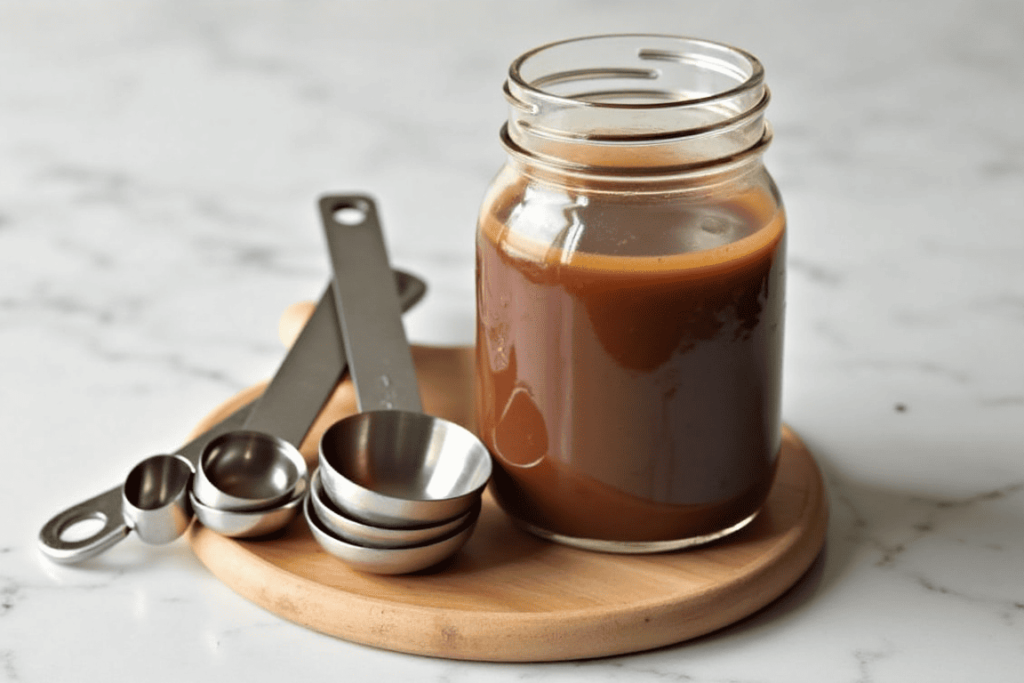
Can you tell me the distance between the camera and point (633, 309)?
0.98 metres

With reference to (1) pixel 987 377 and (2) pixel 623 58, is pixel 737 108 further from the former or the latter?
(1) pixel 987 377

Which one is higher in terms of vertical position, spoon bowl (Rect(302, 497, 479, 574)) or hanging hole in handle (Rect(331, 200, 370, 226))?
hanging hole in handle (Rect(331, 200, 370, 226))

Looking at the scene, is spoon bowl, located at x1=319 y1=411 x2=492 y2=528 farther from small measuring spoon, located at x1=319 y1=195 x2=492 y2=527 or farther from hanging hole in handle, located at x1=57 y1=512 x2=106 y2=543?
hanging hole in handle, located at x1=57 y1=512 x2=106 y2=543

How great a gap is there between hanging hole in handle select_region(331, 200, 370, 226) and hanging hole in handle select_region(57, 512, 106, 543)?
0.41 metres

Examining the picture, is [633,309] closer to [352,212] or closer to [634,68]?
[634,68]

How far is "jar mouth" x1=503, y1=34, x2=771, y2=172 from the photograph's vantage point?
98 cm

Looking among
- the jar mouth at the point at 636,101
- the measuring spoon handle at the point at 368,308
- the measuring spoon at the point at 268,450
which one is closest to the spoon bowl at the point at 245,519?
the measuring spoon at the point at 268,450

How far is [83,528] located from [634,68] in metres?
0.61

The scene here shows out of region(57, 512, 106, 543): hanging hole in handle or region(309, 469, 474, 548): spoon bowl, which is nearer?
region(309, 469, 474, 548): spoon bowl

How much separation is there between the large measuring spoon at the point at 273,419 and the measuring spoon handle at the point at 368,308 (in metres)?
0.02

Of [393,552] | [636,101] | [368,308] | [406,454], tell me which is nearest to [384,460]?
[406,454]

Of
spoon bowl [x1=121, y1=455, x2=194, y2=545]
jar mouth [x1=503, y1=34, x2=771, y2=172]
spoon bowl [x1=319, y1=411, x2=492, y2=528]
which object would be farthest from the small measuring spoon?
jar mouth [x1=503, y1=34, x2=771, y2=172]

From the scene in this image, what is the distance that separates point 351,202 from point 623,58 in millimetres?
419

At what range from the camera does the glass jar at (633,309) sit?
3.24 feet
